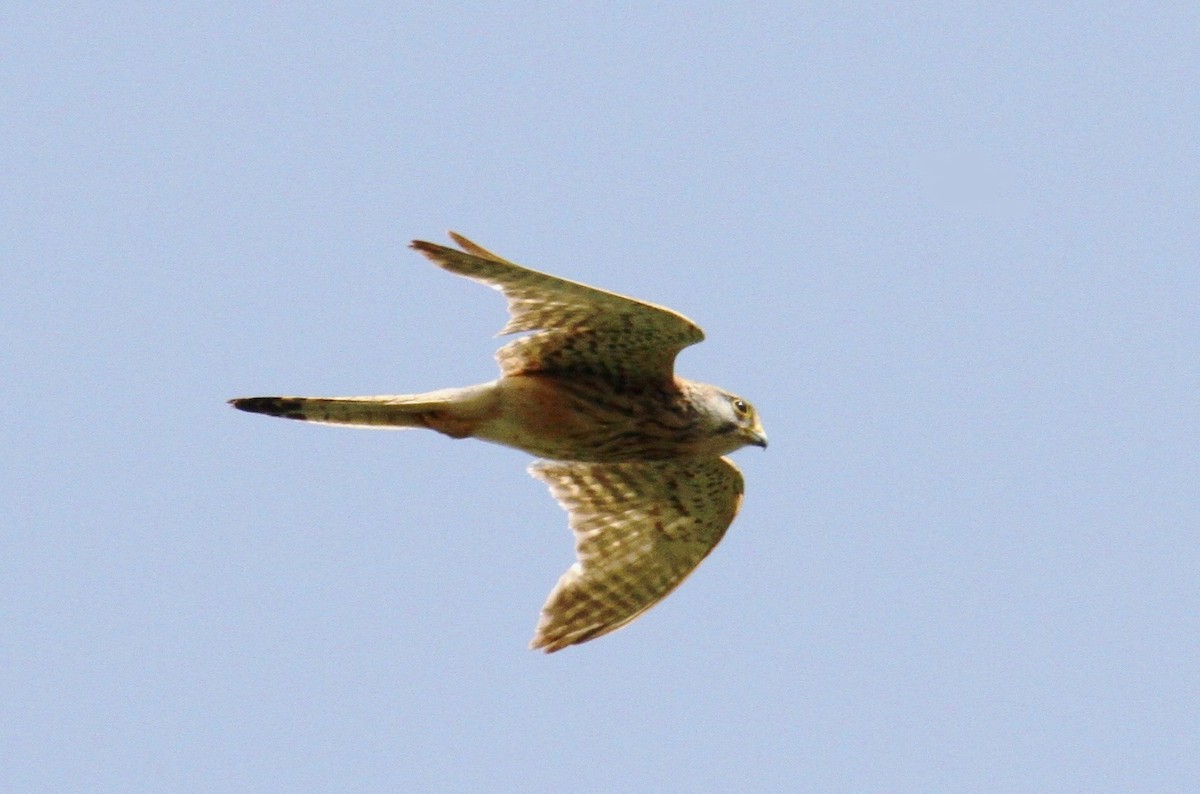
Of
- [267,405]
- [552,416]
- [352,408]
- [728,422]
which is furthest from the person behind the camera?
[728,422]

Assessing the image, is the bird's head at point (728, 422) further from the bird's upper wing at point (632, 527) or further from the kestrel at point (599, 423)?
the bird's upper wing at point (632, 527)

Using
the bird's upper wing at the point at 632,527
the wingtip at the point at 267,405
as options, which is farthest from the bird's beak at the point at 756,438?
the wingtip at the point at 267,405

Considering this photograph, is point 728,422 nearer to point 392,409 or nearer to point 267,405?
point 392,409

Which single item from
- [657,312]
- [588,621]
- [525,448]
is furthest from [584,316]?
[588,621]

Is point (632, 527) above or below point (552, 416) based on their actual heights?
below

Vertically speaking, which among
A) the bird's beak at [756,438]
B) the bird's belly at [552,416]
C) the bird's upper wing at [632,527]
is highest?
the bird's belly at [552,416]

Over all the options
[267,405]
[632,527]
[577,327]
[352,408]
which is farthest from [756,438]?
[267,405]

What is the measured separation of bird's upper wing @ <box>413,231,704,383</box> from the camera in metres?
8.46

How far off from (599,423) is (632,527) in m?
1.54

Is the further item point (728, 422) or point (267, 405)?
point (728, 422)

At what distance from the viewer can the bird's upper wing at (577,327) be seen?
8461 mm

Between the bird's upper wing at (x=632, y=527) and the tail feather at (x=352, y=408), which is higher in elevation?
the tail feather at (x=352, y=408)

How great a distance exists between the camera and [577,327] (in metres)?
9.19

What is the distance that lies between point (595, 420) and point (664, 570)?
1751mm
